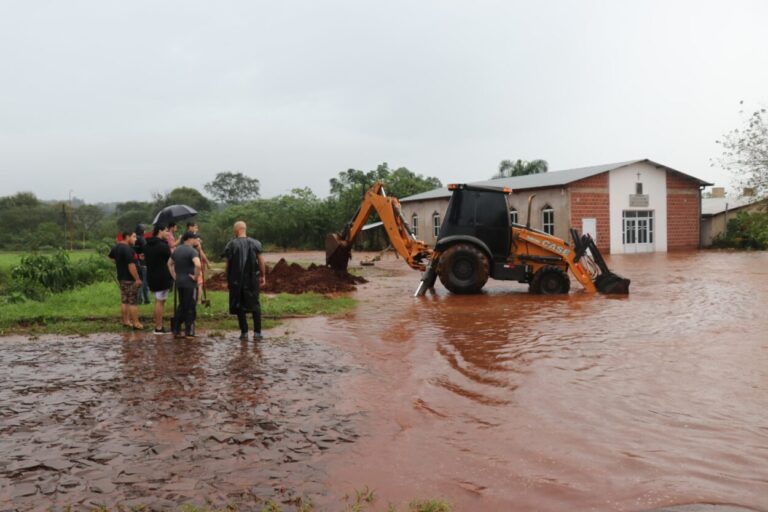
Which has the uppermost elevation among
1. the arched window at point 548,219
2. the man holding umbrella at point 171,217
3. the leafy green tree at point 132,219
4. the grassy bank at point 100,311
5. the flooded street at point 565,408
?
the leafy green tree at point 132,219

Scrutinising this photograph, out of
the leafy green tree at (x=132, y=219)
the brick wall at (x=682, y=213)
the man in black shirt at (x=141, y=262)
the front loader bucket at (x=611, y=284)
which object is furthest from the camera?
the leafy green tree at (x=132, y=219)

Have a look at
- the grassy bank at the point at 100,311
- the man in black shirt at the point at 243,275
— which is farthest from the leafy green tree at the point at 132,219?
the man in black shirt at the point at 243,275

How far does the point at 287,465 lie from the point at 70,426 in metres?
2.10

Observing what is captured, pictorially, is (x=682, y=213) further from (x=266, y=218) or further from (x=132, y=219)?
(x=132, y=219)

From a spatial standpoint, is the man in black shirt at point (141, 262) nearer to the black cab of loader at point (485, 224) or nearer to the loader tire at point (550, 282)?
the black cab of loader at point (485, 224)

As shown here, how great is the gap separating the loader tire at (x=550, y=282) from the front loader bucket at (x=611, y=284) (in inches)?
28.9

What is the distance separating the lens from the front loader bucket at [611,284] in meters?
14.1

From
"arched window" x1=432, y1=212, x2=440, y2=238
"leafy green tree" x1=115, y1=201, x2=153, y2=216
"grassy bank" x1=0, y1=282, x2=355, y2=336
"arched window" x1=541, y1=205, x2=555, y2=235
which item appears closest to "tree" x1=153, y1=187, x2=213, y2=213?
"leafy green tree" x1=115, y1=201, x2=153, y2=216

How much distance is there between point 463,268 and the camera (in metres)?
14.5

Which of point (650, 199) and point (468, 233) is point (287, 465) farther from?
point (650, 199)

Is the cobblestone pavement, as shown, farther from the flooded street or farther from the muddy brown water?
the flooded street

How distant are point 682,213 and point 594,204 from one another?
24.3 feet

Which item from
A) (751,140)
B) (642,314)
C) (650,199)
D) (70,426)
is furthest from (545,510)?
(650,199)

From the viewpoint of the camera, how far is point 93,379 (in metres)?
6.72
